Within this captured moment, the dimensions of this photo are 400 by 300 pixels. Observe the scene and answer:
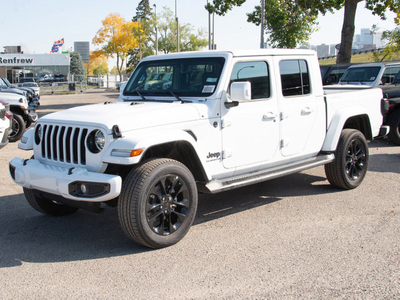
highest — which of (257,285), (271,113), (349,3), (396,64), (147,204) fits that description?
(349,3)

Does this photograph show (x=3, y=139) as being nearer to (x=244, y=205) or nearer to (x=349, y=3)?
(x=244, y=205)

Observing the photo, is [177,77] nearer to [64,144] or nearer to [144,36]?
[64,144]

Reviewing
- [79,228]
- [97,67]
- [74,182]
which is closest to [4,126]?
[79,228]

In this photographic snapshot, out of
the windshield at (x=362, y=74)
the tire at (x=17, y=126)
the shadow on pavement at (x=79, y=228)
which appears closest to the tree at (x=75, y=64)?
the tire at (x=17, y=126)

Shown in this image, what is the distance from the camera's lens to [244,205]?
586 cm

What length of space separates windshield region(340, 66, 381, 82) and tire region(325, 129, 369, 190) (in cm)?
582

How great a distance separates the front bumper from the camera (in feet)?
13.0

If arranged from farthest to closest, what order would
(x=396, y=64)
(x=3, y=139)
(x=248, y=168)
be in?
(x=396, y=64) → (x=3, y=139) → (x=248, y=168)

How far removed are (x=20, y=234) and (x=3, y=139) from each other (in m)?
4.60

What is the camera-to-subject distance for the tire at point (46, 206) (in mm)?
5160

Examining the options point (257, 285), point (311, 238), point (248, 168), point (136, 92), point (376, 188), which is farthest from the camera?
point (376, 188)

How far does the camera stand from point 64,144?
14.4ft

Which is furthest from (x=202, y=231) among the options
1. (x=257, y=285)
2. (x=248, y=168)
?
(x=257, y=285)

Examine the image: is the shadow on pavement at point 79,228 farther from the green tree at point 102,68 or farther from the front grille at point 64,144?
the green tree at point 102,68
